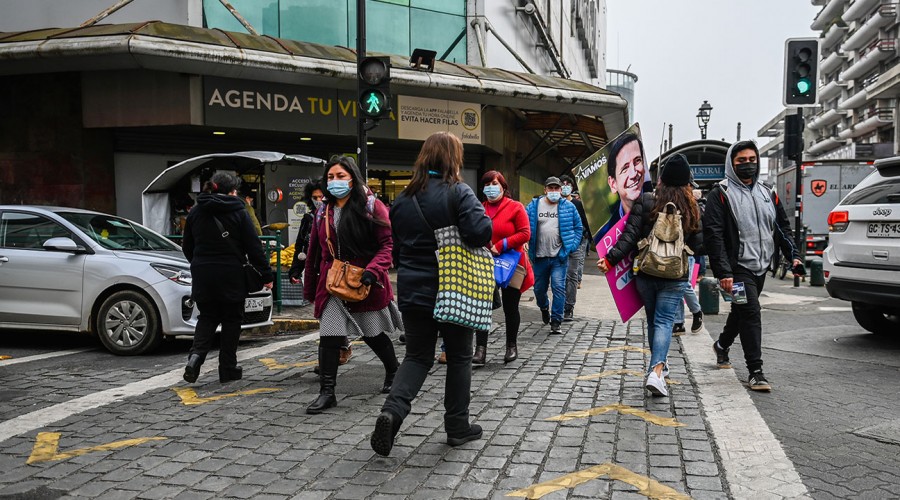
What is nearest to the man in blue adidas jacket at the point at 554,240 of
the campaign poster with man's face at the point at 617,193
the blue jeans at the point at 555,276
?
the blue jeans at the point at 555,276

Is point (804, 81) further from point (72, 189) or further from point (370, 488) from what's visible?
point (72, 189)

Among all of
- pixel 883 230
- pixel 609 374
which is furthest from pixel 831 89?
pixel 609 374

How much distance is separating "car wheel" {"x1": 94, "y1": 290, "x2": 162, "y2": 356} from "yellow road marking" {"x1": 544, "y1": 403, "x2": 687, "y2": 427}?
177 inches

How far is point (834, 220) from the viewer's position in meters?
8.41

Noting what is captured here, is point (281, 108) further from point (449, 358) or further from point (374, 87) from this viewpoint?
point (449, 358)

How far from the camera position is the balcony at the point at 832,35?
257 ft

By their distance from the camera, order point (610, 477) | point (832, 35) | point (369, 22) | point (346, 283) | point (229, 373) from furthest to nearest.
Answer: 1. point (832, 35)
2. point (369, 22)
3. point (229, 373)
4. point (346, 283)
5. point (610, 477)

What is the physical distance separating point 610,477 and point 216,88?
539 inches

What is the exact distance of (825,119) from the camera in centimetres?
8412

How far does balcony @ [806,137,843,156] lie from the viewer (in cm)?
8144

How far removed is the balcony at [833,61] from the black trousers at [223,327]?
282ft

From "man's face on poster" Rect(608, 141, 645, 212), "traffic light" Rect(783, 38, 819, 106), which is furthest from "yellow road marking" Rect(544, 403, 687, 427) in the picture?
"traffic light" Rect(783, 38, 819, 106)

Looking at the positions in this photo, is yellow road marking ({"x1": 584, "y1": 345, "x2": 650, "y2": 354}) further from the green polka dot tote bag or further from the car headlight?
the car headlight

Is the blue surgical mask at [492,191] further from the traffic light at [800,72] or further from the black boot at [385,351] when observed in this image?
the traffic light at [800,72]
